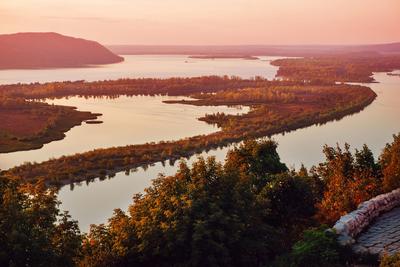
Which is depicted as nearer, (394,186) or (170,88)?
(394,186)

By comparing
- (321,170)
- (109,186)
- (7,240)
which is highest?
(7,240)

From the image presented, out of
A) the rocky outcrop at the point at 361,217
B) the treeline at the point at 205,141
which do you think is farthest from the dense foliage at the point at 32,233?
the treeline at the point at 205,141

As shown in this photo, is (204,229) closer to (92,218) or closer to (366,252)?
(366,252)

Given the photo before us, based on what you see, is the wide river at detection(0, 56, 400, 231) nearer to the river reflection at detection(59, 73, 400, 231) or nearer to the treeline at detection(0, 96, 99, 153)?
the river reflection at detection(59, 73, 400, 231)

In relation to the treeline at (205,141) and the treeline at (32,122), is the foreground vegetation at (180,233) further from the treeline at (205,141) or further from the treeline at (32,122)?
the treeline at (32,122)

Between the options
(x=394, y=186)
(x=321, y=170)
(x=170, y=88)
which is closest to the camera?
(x=394, y=186)

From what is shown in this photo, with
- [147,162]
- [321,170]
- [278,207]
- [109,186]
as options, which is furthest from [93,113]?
[278,207]

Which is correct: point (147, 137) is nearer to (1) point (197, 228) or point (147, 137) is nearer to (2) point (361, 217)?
(2) point (361, 217)

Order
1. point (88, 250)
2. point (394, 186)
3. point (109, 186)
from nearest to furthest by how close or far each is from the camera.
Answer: point (88, 250) → point (394, 186) → point (109, 186)
